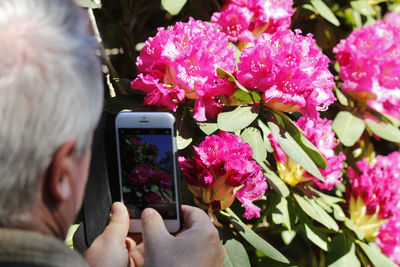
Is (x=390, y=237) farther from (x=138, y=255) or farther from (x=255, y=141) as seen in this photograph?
(x=138, y=255)

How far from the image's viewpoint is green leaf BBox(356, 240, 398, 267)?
1791mm

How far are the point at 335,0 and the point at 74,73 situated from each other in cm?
170

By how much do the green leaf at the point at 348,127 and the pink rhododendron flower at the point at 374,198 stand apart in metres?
0.16

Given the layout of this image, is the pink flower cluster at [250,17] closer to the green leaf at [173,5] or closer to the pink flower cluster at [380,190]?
the green leaf at [173,5]

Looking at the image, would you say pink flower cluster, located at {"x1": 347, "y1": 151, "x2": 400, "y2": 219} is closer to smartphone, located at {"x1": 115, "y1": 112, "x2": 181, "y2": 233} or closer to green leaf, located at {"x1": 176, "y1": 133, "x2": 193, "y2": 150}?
green leaf, located at {"x1": 176, "y1": 133, "x2": 193, "y2": 150}

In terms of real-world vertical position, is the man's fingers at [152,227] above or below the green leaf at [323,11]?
above

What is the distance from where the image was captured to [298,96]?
4.25 feet

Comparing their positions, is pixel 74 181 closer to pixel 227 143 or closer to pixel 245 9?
pixel 227 143

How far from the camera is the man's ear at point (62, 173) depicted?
0.66m

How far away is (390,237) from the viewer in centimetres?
191

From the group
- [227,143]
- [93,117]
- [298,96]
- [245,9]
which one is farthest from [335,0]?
[93,117]

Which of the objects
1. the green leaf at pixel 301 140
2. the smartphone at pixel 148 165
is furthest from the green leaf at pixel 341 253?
the smartphone at pixel 148 165

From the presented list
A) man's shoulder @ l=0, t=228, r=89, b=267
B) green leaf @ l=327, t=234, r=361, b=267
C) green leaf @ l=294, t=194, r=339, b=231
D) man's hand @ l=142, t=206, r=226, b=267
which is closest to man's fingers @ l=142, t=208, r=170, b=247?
man's hand @ l=142, t=206, r=226, b=267

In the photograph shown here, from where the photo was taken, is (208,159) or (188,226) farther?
(208,159)
